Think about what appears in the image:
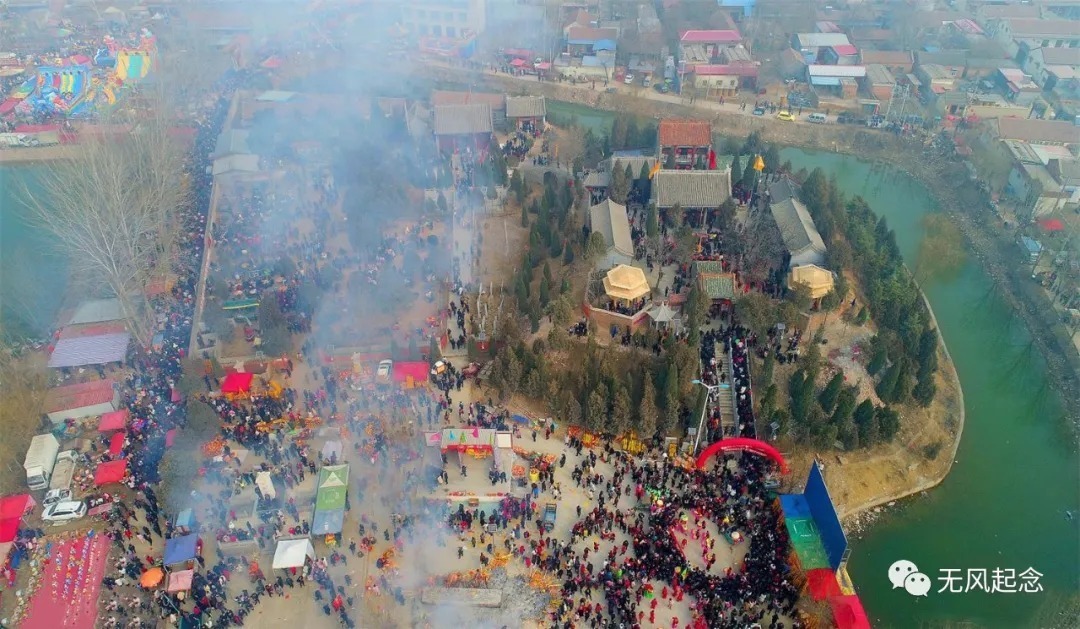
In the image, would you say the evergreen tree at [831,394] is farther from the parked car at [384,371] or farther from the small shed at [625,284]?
the parked car at [384,371]

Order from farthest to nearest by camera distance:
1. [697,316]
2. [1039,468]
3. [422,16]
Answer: [422,16]
[697,316]
[1039,468]

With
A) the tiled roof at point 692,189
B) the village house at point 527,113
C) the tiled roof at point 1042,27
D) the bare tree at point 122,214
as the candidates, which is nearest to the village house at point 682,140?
the tiled roof at point 692,189

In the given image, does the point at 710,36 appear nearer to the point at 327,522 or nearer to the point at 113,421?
the point at 327,522

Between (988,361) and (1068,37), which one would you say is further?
(1068,37)

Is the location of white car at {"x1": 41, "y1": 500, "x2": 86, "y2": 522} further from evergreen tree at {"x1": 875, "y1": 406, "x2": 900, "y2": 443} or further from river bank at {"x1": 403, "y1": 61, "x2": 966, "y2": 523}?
evergreen tree at {"x1": 875, "y1": 406, "x2": 900, "y2": 443}

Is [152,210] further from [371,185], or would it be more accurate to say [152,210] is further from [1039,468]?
[1039,468]

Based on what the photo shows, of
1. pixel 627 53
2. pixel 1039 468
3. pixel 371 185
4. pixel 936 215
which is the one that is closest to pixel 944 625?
pixel 1039 468

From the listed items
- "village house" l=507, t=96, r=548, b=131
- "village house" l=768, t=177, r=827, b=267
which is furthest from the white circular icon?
"village house" l=507, t=96, r=548, b=131
